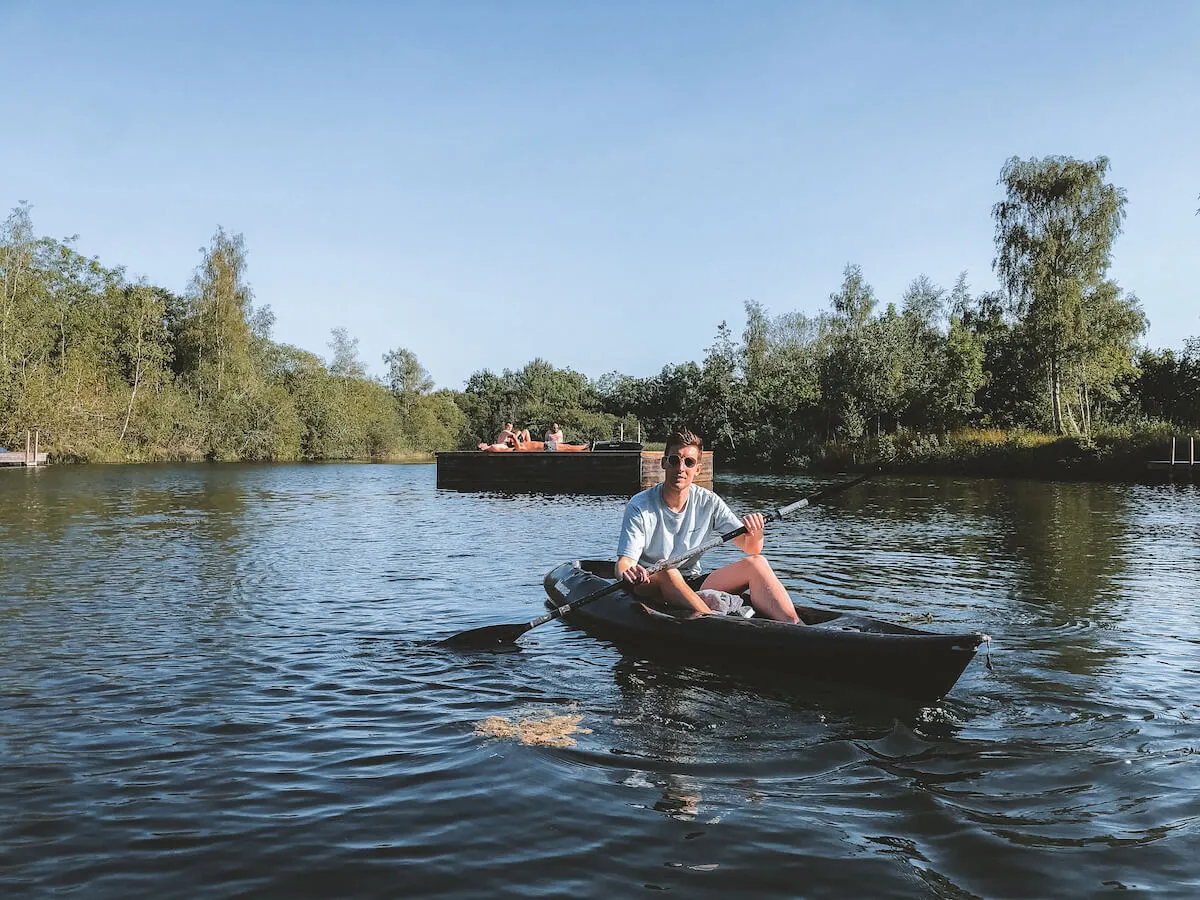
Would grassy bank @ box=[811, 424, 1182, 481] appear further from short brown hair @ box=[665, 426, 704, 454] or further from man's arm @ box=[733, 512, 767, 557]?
short brown hair @ box=[665, 426, 704, 454]

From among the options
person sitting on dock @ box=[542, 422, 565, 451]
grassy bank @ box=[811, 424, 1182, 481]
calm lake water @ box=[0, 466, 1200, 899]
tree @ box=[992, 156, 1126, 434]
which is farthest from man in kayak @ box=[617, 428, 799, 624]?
tree @ box=[992, 156, 1126, 434]

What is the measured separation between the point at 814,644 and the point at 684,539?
1.38m

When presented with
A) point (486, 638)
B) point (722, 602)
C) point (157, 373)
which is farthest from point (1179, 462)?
point (157, 373)

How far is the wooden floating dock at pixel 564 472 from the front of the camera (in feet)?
102

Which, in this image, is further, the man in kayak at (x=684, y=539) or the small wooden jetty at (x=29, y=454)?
the small wooden jetty at (x=29, y=454)

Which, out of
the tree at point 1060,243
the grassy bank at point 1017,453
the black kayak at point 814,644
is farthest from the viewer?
the tree at point 1060,243

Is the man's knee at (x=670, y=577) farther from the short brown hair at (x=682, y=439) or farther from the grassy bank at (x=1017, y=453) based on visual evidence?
the grassy bank at (x=1017, y=453)

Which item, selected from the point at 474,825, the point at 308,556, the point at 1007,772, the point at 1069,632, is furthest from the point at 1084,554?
the point at 474,825

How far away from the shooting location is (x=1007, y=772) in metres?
4.60

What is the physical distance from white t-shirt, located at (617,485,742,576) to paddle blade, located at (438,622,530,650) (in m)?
1.26

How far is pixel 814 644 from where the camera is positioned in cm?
590

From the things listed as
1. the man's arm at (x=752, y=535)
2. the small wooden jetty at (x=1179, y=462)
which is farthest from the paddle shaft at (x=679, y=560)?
the small wooden jetty at (x=1179, y=462)

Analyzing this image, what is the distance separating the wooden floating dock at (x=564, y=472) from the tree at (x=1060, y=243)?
17.2m

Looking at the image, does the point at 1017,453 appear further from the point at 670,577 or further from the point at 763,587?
the point at 670,577
